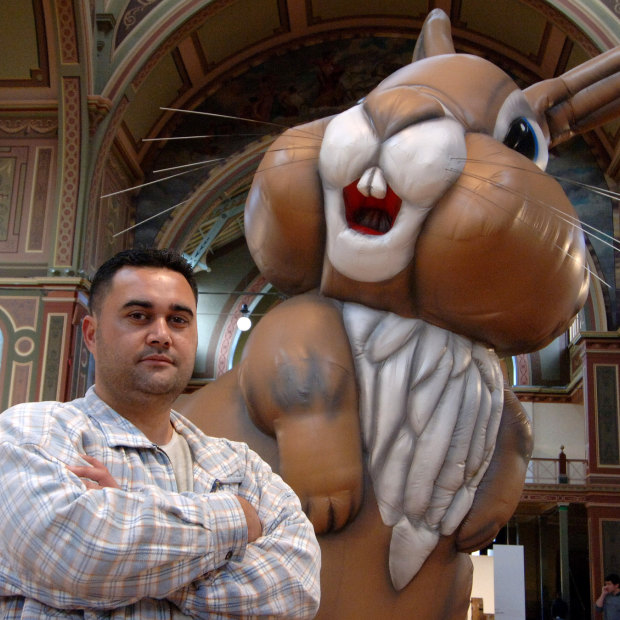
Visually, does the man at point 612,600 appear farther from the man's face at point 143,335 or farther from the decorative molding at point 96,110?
the decorative molding at point 96,110

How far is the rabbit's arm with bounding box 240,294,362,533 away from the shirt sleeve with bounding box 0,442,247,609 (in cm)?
118

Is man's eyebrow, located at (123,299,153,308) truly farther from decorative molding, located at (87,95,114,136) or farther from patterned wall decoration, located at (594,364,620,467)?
patterned wall decoration, located at (594,364,620,467)

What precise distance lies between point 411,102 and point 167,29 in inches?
318

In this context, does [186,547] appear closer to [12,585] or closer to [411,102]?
[12,585]

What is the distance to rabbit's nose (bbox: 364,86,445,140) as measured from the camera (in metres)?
2.44

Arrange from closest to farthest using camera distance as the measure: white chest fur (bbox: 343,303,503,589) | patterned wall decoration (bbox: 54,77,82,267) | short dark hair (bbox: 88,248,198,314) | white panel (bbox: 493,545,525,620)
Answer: short dark hair (bbox: 88,248,198,314) → white chest fur (bbox: 343,303,503,589) → white panel (bbox: 493,545,525,620) → patterned wall decoration (bbox: 54,77,82,267)

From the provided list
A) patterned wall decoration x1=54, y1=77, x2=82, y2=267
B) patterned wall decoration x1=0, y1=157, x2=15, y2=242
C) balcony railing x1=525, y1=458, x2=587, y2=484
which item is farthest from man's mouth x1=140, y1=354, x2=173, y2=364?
balcony railing x1=525, y1=458, x2=587, y2=484

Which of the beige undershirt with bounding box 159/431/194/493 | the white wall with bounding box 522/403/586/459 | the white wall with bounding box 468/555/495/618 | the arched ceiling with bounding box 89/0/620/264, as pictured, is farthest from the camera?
the white wall with bounding box 522/403/586/459

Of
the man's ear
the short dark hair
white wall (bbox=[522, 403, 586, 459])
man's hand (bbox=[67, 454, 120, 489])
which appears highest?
white wall (bbox=[522, 403, 586, 459])

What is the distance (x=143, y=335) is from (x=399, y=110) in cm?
128

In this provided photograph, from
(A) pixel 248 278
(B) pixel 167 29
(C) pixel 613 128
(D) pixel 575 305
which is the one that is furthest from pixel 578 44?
(A) pixel 248 278

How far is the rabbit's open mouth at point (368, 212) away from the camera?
2488 millimetres

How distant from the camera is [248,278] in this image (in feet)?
58.2

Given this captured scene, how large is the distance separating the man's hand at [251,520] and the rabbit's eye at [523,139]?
1760 millimetres
